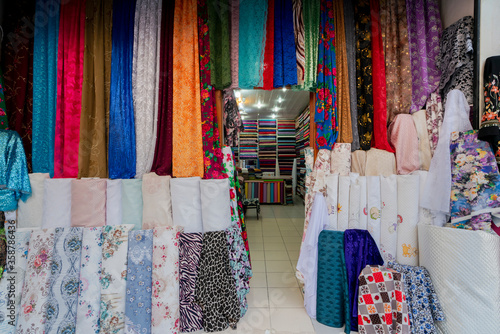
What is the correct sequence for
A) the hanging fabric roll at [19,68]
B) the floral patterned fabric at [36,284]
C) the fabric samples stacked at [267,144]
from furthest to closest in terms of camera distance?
the fabric samples stacked at [267,144] < the hanging fabric roll at [19,68] < the floral patterned fabric at [36,284]

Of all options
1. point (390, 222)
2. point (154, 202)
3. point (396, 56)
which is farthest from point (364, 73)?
point (154, 202)

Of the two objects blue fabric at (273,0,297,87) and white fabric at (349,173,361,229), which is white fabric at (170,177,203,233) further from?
white fabric at (349,173,361,229)

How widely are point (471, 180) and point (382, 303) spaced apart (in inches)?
43.3

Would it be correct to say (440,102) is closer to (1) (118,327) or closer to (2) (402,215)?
(2) (402,215)

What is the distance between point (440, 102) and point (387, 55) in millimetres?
634

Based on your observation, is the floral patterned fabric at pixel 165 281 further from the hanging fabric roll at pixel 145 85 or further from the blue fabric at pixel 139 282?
the hanging fabric roll at pixel 145 85

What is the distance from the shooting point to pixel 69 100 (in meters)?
2.02

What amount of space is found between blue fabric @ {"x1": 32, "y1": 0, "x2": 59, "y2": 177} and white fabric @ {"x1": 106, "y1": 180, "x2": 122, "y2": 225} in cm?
60

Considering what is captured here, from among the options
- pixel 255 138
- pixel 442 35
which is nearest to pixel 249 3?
pixel 442 35

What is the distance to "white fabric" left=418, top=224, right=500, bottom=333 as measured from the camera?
4.77 ft

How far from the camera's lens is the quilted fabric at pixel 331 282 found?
1807mm

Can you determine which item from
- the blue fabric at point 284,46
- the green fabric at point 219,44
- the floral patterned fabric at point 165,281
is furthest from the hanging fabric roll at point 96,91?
the blue fabric at point 284,46

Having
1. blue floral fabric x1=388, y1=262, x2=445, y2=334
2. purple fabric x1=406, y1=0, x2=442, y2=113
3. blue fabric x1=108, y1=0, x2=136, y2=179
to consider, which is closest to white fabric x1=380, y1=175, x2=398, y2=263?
blue floral fabric x1=388, y1=262, x2=445, y2=334

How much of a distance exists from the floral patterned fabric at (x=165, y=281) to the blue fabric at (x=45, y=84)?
122 cm
